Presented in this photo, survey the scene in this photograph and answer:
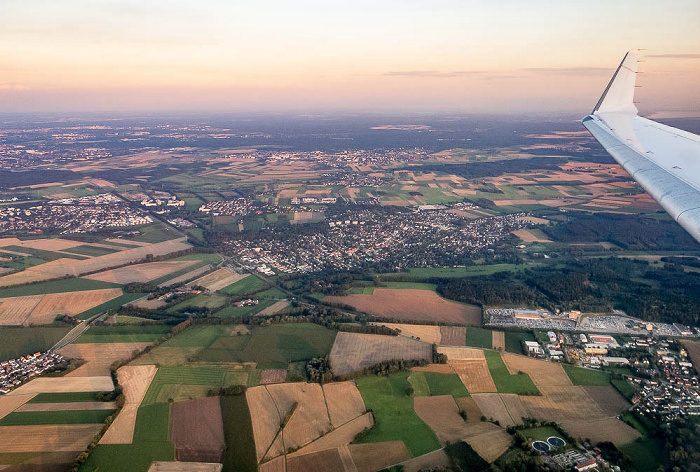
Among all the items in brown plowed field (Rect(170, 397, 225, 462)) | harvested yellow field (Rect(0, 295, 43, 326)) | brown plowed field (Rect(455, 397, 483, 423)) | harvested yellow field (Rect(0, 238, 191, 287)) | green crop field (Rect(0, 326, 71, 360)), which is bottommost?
brown plowed field (Rect(455, 397, 483, 423))

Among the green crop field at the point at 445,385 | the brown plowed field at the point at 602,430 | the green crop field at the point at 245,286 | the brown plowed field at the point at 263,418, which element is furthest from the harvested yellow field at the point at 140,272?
the brown plowed field at the point at 602,430


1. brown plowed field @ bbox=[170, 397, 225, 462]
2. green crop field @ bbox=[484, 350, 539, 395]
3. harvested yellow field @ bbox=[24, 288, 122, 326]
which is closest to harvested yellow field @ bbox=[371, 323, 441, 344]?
green crop field @ bbox=[484, 350, 539, 395]

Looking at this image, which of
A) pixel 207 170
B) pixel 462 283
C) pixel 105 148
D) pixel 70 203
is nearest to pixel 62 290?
pixel 462 283

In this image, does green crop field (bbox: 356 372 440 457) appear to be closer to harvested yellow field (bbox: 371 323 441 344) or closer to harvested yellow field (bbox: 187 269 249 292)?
harvested yellow field (bbox: 371 323 441 344)

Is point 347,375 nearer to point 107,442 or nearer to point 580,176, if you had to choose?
point 107,442

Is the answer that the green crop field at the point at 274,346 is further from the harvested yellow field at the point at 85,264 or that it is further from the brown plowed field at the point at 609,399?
the harvested yellow field at the point at 85,264
